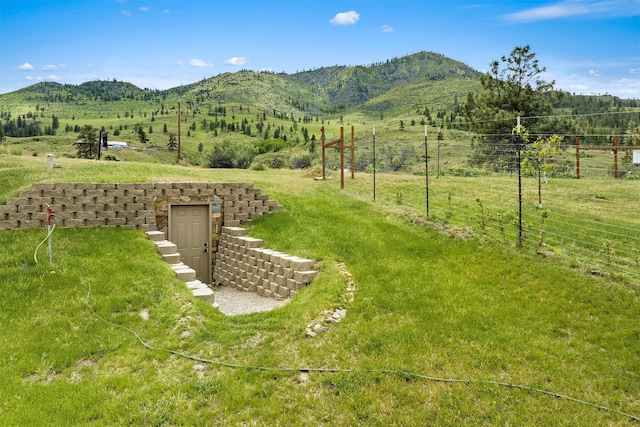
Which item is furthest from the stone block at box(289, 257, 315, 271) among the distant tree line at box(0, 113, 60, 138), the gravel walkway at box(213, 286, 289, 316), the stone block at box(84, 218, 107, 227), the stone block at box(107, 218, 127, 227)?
the distant tree line at box(0, 113, 60, 138)

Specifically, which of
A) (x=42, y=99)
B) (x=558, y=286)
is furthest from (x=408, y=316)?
(x=42, y=99)

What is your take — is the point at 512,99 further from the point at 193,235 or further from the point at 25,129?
the point at 25,129

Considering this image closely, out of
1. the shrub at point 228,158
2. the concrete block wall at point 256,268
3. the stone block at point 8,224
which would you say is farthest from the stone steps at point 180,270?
the shrub at point 228,158

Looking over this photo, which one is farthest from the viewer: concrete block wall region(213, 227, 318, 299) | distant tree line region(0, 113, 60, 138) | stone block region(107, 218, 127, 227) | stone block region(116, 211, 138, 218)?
distant tree line region(0, 113, 60, 138)

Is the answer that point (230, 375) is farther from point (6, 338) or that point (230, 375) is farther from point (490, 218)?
point (490, 218)

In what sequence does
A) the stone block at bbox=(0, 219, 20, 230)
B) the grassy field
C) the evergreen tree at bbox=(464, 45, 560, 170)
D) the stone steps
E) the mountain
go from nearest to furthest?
1. the grassy field
2. the stone steps
3. the stone block at bbox=(0, 219, 20, 230)
4. the evergreen tree at bbox=(464, 45, 560, 170)
5. the mountain

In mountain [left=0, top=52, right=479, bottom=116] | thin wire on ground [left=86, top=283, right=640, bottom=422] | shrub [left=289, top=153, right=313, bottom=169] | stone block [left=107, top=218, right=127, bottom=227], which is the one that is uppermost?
mountain [left=0, top=52, right=479, bottom=116]

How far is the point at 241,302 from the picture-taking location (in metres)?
12.3

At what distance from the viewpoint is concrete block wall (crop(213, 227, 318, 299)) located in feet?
36.8

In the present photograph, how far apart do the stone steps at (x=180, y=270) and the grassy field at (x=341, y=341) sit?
451 millimetres

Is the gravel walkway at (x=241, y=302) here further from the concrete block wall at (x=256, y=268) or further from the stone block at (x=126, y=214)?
the stone block at (x=126, y=214)

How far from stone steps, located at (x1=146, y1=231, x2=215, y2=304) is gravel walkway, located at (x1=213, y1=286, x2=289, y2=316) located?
2.15 ft

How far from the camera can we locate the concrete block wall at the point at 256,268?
11203 mm

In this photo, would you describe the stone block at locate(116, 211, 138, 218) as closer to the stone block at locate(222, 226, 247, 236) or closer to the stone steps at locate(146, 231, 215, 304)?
the stone steps at locate(146, 231, 215, 304)
